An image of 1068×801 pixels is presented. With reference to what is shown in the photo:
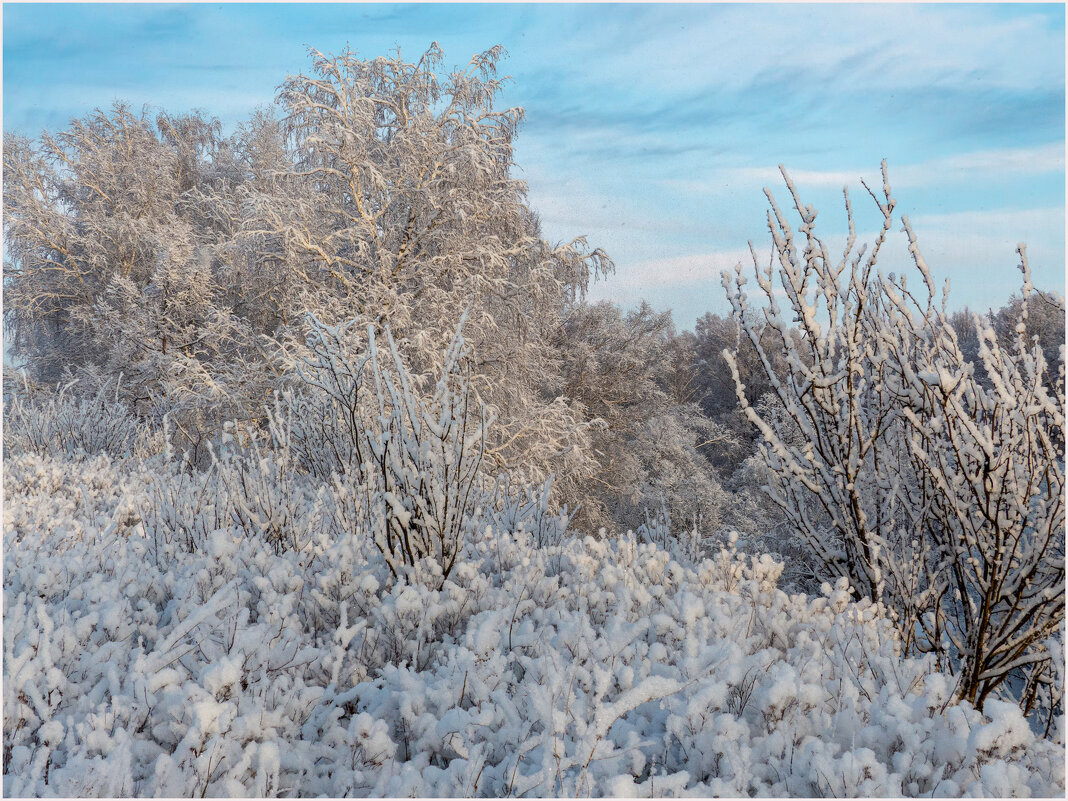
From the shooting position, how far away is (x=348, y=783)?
5.23 feet

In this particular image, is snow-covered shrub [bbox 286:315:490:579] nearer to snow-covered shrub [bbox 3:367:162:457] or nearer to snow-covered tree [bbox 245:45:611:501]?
snow-covered shrub [bbox 3:367:162:457]

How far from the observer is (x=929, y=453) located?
2629 mm

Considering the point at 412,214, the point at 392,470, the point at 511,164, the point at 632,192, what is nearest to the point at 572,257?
the point at 511,164

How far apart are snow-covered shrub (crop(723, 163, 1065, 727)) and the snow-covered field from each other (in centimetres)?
36

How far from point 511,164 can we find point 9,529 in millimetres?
9637

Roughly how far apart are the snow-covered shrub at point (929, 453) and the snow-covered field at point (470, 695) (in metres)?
0.36

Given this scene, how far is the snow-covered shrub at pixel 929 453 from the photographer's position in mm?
2275

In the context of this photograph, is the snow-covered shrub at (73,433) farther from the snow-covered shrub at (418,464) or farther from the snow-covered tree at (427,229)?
the snow-covered shrub at (418,464)

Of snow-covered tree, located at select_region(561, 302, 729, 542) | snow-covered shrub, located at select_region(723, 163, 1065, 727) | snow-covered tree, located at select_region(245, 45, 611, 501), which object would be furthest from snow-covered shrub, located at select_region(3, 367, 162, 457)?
snow-covered tree, located at select_region(561, 302, 729, 542)

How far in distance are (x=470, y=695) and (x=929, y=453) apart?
1.99 metres

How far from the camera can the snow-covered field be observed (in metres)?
1.54

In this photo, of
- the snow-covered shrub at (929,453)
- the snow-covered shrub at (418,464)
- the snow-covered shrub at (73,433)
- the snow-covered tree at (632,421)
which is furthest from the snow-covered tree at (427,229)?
the snow-covered shrub at (929,453)

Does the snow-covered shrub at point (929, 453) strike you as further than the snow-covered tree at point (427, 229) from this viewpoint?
No

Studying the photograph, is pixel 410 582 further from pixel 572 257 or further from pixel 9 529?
pixel 572 257
